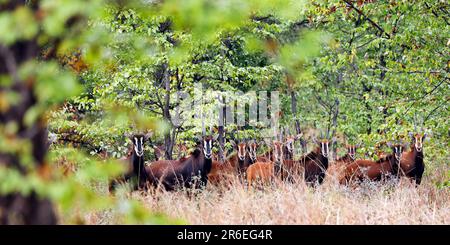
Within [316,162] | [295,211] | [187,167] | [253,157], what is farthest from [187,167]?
[295,211]

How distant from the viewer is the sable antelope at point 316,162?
16.1 m

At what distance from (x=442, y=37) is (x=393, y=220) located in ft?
18.4

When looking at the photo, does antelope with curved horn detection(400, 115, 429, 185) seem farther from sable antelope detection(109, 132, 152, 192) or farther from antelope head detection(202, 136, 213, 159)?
sable antelope detection(109, 132, 152, 192)

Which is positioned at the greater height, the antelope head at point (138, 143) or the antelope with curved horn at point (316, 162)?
the antelope head at point (138, 143)

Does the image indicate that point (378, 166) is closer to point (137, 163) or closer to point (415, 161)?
point (415, 161)

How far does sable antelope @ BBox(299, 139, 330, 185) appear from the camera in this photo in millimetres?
16103

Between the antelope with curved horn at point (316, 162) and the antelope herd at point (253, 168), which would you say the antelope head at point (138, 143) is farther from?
the antelope with curved horn at point (316, 162)

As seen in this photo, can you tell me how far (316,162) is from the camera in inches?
665

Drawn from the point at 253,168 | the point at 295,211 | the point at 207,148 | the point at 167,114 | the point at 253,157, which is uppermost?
the point at 167,114

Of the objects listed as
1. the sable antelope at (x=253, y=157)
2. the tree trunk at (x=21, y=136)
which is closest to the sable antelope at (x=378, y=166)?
the sable antelope at (x=253, y=157)

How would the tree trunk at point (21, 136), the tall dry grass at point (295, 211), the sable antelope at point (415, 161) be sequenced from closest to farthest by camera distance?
1. the tree trunk at point (21, 136)
2. the tall dry grass at point (295, 211)
3. the sable antelope at point (415, 161)

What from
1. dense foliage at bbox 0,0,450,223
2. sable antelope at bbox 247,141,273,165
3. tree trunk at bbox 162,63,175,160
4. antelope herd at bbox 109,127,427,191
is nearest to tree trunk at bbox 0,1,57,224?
dense foliage at bbox 0,0,450,223
